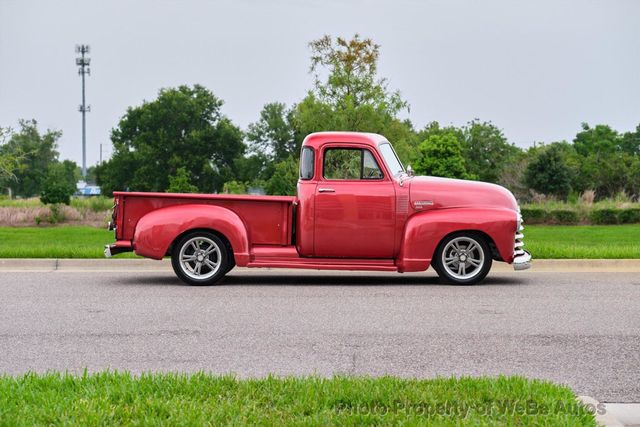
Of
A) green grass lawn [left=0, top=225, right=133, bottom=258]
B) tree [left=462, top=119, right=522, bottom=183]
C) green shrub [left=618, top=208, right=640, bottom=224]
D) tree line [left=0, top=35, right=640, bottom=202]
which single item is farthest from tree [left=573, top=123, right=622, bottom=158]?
green grass lawn [left=0, top=225, right=133, bottom=258]

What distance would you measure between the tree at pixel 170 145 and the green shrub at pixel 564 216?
47.9 metres

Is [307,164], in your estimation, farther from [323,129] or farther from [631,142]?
[631,142]

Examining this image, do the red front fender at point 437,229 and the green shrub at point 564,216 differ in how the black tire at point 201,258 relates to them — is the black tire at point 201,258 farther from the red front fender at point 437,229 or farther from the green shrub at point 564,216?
the green shrub at point 564,216

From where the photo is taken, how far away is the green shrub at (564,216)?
31031 mm

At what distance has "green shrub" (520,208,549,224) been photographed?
31328 millimetres

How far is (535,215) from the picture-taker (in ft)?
103

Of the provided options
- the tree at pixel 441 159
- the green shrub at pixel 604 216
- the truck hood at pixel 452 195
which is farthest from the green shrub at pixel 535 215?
the truck hood at pixel 452 195

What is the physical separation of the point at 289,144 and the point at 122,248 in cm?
8274

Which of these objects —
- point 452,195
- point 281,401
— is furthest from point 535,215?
point 281,401

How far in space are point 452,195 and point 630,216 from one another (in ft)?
67.8

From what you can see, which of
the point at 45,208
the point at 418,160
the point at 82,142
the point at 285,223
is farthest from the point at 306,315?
the point at 82,142

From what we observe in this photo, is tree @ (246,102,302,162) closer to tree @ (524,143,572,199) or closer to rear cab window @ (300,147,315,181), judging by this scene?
tree @ (524,143,572,199)

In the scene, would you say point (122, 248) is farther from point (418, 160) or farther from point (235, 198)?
point (418, 160)

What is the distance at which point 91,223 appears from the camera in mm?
29672
